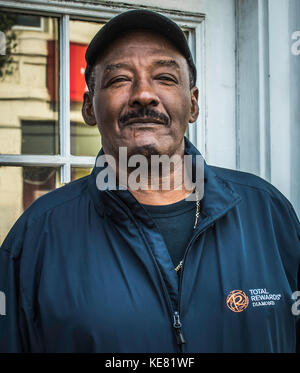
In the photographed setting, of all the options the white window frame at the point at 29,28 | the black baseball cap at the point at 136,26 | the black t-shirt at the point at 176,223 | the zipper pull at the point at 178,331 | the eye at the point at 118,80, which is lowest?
the zipper pull at the point at 178,331

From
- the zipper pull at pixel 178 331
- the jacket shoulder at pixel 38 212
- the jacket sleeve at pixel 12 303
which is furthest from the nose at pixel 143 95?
the zipper pull at pixel 178 331

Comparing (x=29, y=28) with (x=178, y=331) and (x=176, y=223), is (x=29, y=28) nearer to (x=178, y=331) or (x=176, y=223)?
(x=176, y=223)

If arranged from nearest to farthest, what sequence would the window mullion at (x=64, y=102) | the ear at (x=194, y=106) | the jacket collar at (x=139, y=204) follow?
the jacket collar at (x=139, y=204) → the ear at (x=194, y=106) → the window mullion at (x=64, y=102)

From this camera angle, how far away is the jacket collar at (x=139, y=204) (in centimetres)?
123

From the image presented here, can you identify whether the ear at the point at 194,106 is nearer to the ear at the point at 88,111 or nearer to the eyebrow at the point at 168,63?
the eyebrow at the point at 168,63

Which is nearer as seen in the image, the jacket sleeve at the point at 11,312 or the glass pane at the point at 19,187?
the jacket sleeve at the point at 11,312

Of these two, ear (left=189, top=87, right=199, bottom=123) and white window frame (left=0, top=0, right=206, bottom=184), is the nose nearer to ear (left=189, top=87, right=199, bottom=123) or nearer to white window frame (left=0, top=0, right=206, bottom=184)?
ear (left=189, top=87, right=199, bottom=123)

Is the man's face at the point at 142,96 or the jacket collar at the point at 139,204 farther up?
the man's face at the point at 142,96

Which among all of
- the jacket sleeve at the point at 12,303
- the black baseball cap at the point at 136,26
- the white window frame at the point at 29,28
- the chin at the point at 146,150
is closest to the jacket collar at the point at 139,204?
the chin at the point at 146,150

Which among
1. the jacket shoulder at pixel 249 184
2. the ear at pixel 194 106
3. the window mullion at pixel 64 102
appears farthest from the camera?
the window mullion at pixel 64 102

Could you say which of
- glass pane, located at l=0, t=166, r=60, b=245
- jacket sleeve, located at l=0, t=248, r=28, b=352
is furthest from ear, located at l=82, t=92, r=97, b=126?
jacket sleeve, located at l=0, t=248, r=28, b=352

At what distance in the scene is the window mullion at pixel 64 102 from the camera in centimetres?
161

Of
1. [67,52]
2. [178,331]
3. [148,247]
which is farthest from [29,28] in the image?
[178,331]

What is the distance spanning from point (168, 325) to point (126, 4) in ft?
3.89
